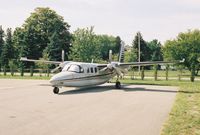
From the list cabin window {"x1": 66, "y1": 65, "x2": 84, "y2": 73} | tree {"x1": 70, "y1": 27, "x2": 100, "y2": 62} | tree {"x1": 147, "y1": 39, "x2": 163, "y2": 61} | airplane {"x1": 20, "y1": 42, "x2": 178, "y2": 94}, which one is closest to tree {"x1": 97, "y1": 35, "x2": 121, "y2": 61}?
tree {"x1": 147, "y1": 39, "x2": 163, "y2": 61}

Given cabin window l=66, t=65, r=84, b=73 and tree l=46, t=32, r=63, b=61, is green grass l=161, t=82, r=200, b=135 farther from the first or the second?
tree l=46, t=32, r=63, b=61

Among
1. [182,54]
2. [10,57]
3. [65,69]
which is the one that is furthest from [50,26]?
[65,69]

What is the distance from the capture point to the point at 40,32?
249 ft

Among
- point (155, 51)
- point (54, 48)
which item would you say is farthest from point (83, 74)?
point (155, 51)

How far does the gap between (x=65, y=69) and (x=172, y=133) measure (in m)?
14.5

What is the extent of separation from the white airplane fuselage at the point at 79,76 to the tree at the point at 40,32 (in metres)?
44.7

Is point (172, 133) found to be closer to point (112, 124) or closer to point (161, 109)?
point (112, 124)

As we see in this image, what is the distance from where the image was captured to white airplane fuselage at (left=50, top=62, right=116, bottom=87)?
21.2m

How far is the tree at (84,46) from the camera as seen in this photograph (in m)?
56.8

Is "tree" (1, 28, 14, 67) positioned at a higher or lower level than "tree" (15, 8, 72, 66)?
lower

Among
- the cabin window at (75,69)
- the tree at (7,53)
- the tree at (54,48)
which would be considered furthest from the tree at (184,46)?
the cabin window at (75,69)

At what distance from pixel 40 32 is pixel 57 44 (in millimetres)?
9724

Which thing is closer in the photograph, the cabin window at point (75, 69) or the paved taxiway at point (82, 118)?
the paved taxiway at point (82, 118)

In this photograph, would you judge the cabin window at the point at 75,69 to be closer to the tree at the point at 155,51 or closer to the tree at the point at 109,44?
the tree at the point at 155,51
